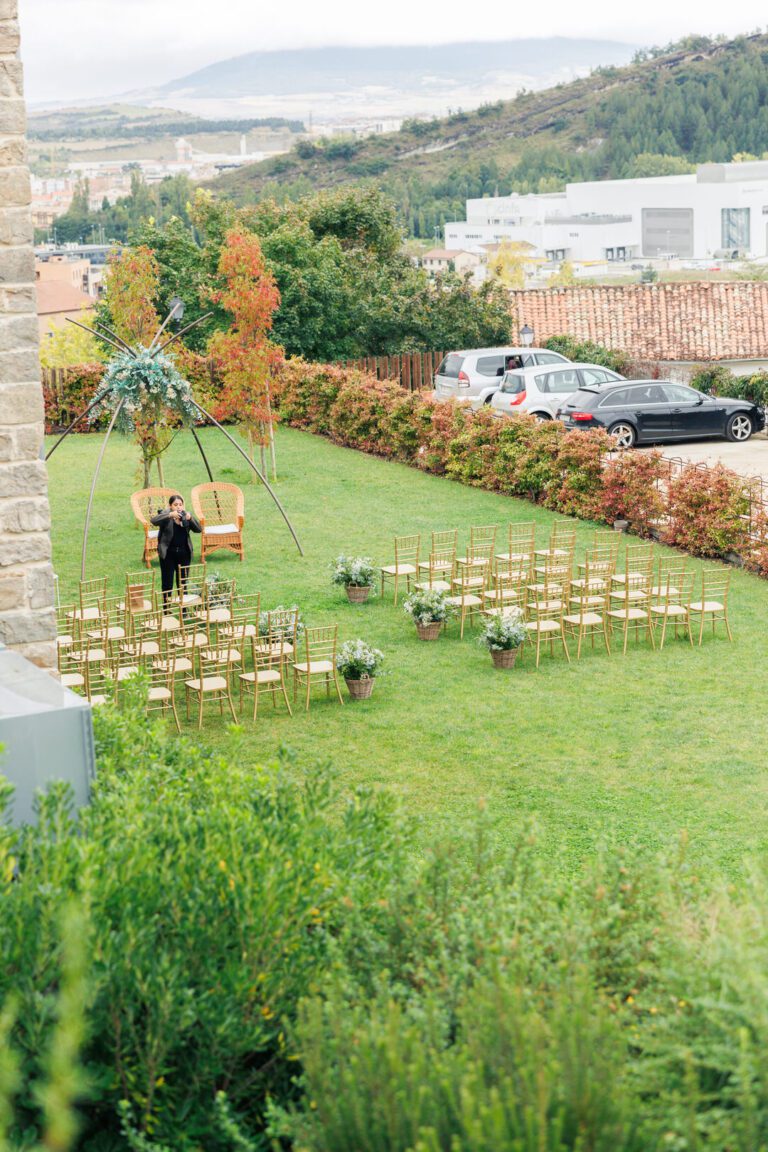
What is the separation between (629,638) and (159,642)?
5.73 metres

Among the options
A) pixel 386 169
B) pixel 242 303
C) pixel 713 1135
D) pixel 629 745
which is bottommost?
pixel 629 745

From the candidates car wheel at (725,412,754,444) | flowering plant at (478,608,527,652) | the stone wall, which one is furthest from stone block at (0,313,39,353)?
car wheel at (725,412,754,444)

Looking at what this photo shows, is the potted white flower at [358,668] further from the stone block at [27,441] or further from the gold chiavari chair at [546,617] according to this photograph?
the stone block at [27,441]

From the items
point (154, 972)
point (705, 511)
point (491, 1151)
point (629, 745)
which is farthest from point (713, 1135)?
point (705, 511)

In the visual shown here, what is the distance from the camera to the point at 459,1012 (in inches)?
175

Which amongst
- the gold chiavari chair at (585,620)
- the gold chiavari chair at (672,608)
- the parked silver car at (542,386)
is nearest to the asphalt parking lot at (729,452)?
the parked silver car at (542,386)

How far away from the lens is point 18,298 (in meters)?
8.12

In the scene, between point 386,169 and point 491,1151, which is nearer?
point 491,1151

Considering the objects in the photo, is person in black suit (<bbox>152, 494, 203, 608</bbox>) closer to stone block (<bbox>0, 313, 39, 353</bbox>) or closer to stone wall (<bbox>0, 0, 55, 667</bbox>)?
stone wall (<bbox>0, 0, 55, 667</bbox>)

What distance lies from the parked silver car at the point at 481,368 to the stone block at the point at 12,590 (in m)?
22.9

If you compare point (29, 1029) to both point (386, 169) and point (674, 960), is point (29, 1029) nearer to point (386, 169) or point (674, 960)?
point (674, 960)

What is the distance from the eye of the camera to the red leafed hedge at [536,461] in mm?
19766

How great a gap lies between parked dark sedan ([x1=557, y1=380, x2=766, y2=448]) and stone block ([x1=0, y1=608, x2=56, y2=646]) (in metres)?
19.6

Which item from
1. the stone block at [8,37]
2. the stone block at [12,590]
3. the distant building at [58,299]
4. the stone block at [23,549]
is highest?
the distant building at [58,299]
